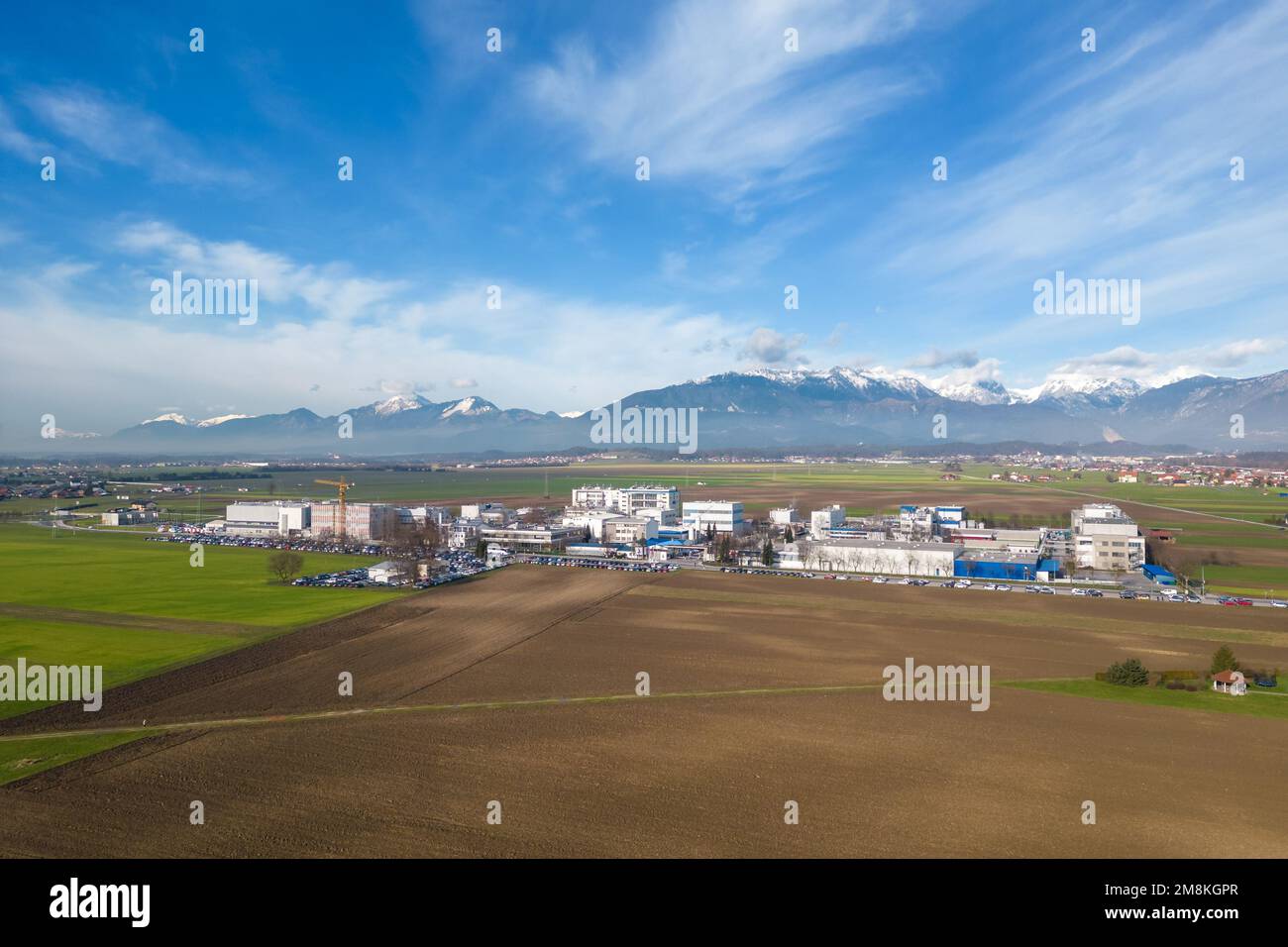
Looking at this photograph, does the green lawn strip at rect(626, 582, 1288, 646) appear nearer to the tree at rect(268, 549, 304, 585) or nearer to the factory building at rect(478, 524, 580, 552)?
the factory building at rect(478, 524, 580, 552)

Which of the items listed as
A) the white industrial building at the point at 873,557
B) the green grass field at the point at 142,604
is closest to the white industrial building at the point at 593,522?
the white industrial building at the point at 873,557

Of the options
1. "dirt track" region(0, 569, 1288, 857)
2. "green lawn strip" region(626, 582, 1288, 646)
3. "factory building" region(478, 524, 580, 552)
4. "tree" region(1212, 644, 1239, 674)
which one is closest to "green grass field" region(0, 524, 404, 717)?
"dirt track" region(0, 569, 1288, 857)

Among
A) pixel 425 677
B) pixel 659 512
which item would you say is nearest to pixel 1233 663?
pixel 425 677

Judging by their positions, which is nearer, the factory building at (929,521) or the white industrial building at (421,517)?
the factory building at (929,521)

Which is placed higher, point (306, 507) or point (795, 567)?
point (306, 507)

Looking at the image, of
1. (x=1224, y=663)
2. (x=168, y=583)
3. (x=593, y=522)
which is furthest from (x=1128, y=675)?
(x=593, y=522)

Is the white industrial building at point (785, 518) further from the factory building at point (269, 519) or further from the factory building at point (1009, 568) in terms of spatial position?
the factory building at point (269, 519)

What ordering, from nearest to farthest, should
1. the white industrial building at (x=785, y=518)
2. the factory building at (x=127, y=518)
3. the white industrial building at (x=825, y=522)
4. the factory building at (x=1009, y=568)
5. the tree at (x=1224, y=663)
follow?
1. the tree at (x=1224, y=663)
2. the factory building at (x=1009, y=568)
3. the white industrial building at (x=825, y=522)
4. the white industrial building at (x=785, y=518)
5. the factory building at (x=127, y=518)
